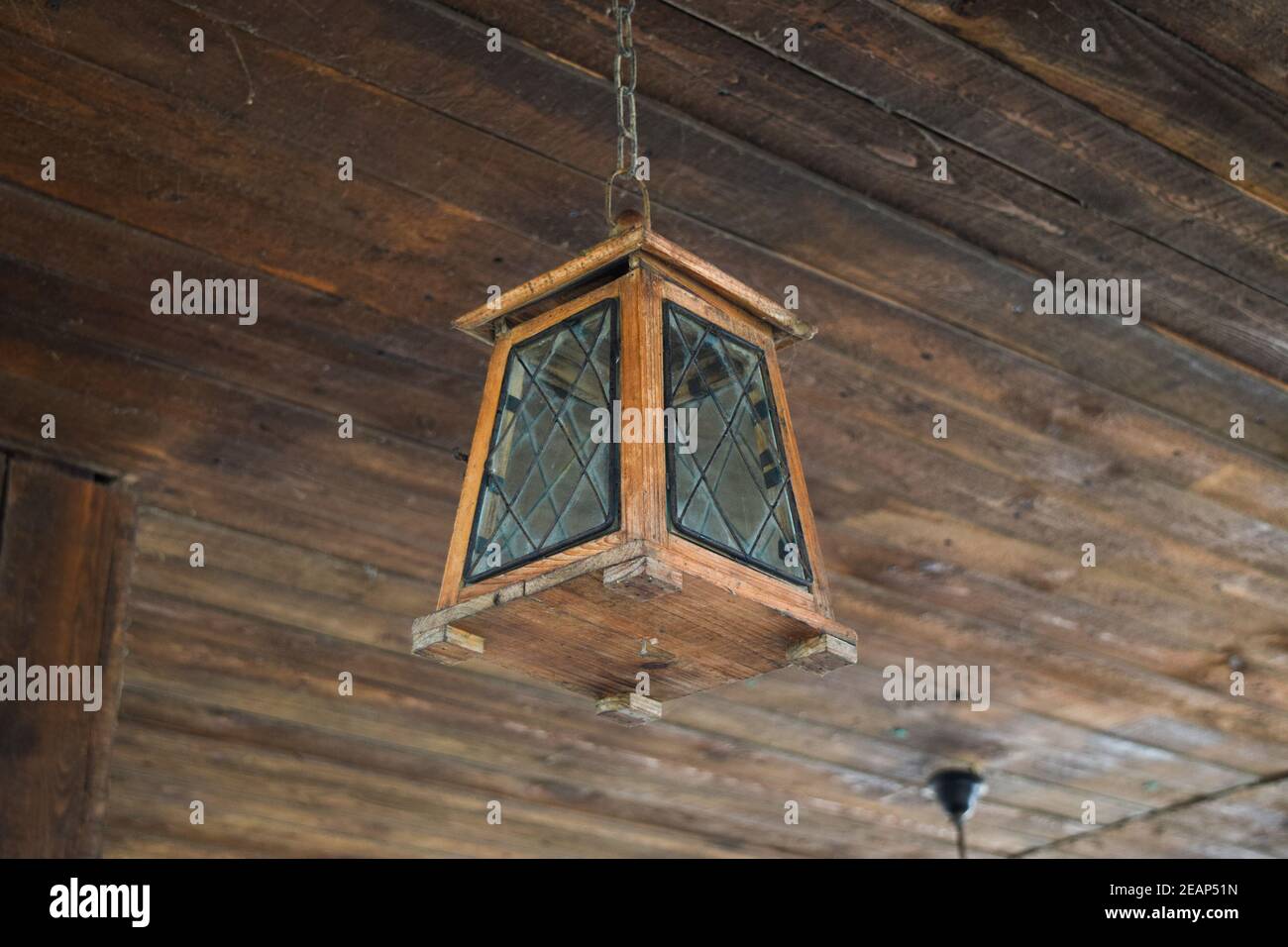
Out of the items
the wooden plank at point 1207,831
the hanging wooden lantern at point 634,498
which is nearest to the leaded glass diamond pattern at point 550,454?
the hanging wooden lantern at point 634,498

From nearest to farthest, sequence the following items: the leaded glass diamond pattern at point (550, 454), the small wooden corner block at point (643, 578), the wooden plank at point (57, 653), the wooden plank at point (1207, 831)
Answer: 1. the small wooden corner block at point (643, 578)
2. the leaded glass diamond pattern at point (550, 454)
3. the wooden plank at point (57, 653)
4. the wooden plank at point (1207, 831)

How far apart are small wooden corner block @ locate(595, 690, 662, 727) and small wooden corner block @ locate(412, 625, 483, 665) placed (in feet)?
0.61

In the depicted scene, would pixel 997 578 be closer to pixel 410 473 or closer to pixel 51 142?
pixel 410 473

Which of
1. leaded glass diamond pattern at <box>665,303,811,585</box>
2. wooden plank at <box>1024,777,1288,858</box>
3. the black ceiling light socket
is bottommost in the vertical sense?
wooden plank at <box>1024,777,1288,858</box>

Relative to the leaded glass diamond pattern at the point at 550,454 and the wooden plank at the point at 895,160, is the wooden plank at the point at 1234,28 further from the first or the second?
the leaded glass diamond pattern at the point at 550,454

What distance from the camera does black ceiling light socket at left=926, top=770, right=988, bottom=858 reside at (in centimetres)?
388

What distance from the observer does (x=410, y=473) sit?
8.63ft

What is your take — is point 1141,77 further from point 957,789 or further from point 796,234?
point 957,789

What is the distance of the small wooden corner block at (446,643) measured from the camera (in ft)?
5.05

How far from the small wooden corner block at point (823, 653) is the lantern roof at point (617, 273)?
0.37 m

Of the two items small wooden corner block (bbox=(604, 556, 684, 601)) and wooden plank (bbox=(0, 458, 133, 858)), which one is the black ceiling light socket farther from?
small wooden corner block (bbox=(604, 556, 684, 601))

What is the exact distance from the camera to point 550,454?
159 cm

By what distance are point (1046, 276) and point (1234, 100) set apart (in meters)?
0.39

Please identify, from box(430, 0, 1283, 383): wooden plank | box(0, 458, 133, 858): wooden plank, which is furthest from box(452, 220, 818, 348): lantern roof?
box(0, 458, 133, 858): wooden plank
